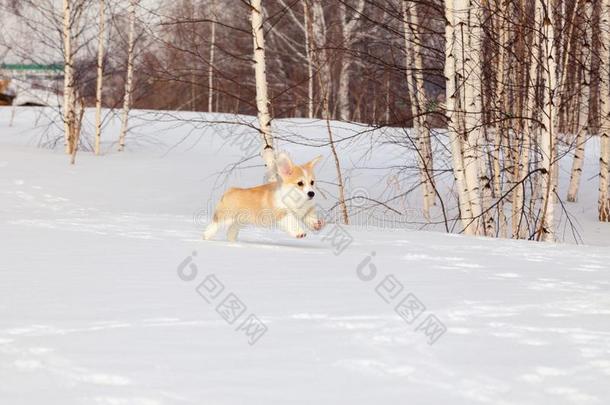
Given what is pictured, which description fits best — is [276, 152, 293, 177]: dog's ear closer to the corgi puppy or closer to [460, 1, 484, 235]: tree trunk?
the corgi puppy

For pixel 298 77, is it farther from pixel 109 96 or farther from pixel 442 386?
pixel 442 386

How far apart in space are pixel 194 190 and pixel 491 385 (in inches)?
503

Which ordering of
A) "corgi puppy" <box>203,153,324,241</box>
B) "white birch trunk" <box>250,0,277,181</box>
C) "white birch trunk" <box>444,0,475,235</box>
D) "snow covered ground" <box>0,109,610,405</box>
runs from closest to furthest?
"snow covered ground" <box>0,109,610,405</box> < "corgi puppy" <box>203,153,324,241</box> < "white birch trunk" <box>444,0,475,235</box> < "white birch trunk" <box>250,0,277,181</box>

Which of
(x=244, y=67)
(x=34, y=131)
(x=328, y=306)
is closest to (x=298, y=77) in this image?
(x=244, y=67)

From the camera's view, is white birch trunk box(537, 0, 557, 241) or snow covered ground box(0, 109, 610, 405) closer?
snow covered ground box(0, 109, 610, 405)

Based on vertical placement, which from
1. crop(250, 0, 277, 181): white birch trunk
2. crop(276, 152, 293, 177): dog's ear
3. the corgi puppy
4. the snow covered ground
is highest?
crop(250, 0, 277, 181): white birch trunk

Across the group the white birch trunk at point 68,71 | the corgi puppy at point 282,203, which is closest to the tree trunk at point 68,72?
the white birch trunk at point 68,71

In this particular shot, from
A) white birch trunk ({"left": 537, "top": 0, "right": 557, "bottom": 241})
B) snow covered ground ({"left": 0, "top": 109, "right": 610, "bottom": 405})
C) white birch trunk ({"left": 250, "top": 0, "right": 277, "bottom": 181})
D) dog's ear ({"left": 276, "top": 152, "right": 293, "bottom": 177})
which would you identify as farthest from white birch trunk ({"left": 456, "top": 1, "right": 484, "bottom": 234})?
dog's ear ({"left": 276, "top": 152, "right": 293, "bottom": 177})

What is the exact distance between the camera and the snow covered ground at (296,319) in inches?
117

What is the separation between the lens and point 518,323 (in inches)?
157

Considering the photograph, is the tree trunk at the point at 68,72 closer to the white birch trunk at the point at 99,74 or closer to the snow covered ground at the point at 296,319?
the white birch trunk at the point at 99,74

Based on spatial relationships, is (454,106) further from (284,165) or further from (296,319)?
(296,319)

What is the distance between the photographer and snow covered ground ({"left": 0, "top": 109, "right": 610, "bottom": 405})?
2.97 metres

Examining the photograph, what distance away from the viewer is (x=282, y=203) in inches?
242
